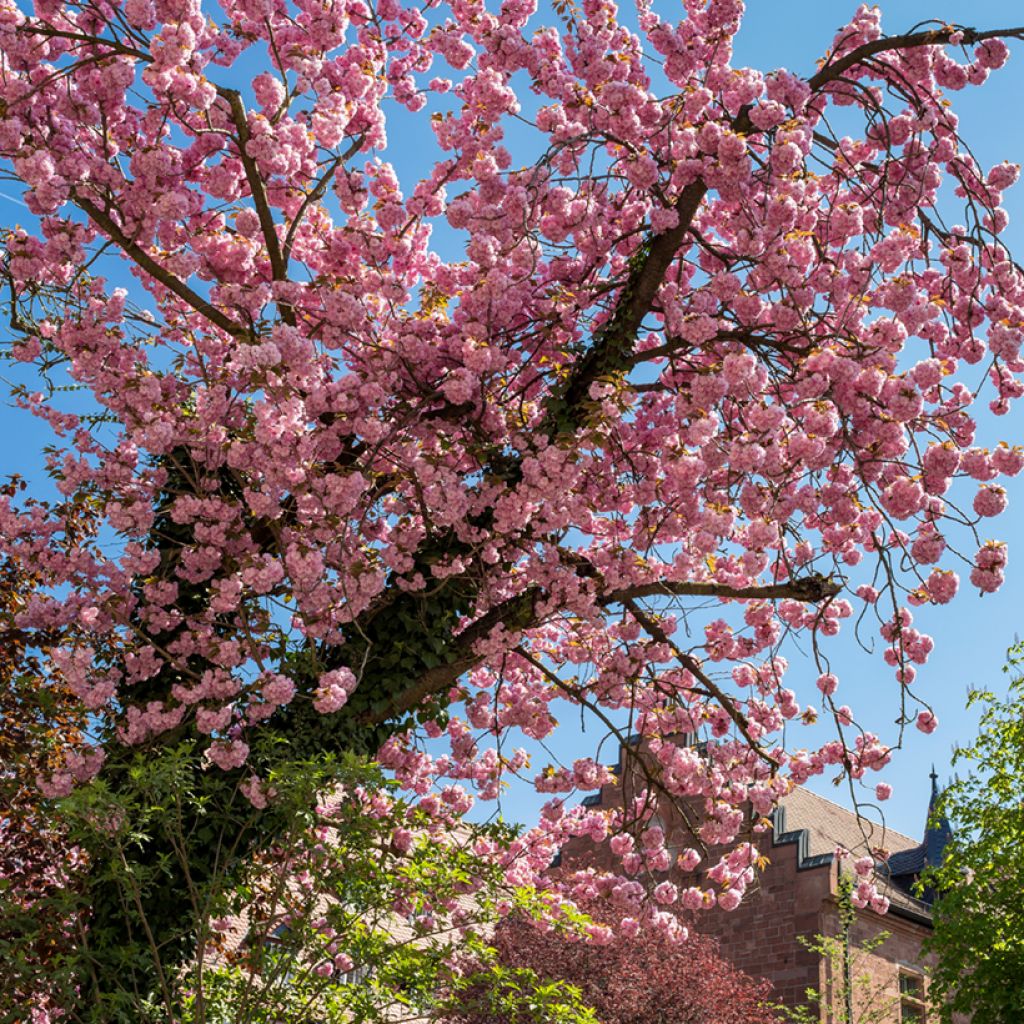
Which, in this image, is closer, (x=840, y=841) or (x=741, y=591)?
(x=741, y=591)

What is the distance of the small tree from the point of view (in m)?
16.3

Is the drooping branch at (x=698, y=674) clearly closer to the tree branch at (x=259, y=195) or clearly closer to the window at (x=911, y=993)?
the tree branch at (x=259, y=195)

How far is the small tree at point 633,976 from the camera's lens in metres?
16.3

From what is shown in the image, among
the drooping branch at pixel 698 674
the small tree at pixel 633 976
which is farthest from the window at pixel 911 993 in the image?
the drooping branch at pixel 698 674

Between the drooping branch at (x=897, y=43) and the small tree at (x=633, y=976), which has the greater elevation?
the drooping branch at (x=897, y=43)

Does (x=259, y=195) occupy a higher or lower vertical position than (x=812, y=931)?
higher

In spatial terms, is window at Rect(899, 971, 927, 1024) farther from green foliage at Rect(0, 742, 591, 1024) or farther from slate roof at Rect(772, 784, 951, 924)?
green foliage at Rect(0, 742, 591, 1024)

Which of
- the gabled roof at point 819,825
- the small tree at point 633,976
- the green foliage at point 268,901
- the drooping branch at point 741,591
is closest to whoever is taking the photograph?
the green foliage at point 268,901

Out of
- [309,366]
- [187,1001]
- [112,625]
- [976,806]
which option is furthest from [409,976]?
[976,806]

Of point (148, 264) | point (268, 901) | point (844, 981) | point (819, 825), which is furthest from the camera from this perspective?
point (819, 825)

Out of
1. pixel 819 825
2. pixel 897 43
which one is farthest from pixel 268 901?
pixel 819 825

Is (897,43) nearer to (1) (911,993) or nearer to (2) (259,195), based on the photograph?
(2) (259,195)

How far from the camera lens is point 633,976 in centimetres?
1664

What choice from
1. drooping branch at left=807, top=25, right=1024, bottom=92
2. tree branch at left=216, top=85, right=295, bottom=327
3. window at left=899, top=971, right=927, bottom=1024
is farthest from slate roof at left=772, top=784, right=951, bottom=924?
tree branch at left=216, top=85, right=295, bottom=327
